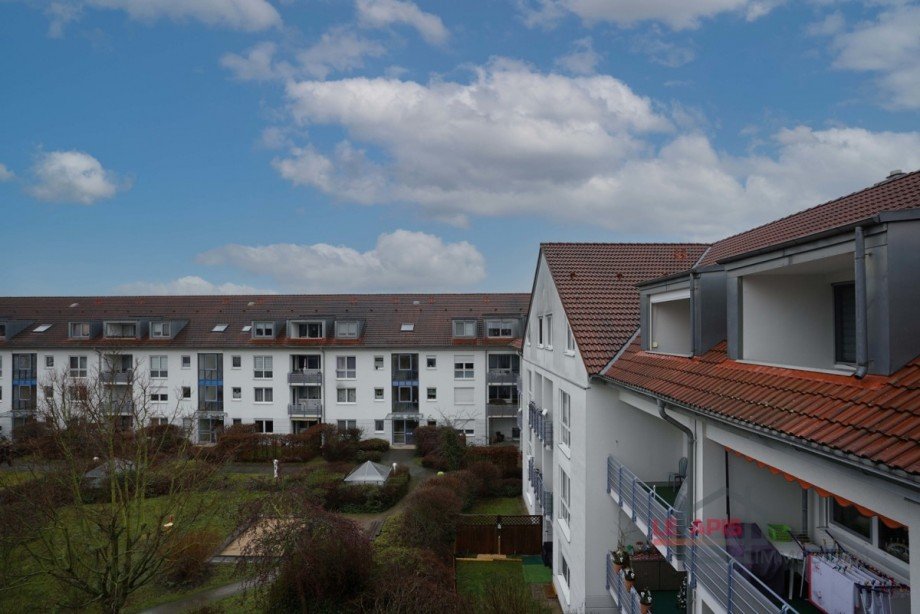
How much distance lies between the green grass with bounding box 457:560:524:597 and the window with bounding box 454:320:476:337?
65.5 feet

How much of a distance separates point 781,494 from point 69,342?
46245mm

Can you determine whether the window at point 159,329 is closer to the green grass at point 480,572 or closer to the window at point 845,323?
the green grass at point 480,572

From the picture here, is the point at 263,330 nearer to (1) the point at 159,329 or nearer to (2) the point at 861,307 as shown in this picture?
(1) the point at 159,329

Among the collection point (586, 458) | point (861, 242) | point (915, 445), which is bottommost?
point (586, 458)

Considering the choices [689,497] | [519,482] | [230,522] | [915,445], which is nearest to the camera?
[915,445]

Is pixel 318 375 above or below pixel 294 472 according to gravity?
above

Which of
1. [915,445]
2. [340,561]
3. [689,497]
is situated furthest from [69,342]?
[915,445]

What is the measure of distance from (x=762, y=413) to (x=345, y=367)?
35.0 metres

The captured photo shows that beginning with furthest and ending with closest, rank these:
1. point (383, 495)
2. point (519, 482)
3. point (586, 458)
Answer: point (519, 482) < point (383, 495) < point (586, 458)

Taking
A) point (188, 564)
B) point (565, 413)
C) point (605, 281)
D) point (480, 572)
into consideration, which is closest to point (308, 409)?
point (188, 564)

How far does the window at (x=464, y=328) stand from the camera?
3869 cm

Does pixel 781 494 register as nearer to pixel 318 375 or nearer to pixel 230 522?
pixel 230 522

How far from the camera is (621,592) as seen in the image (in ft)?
36.1

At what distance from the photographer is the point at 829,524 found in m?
8.23
